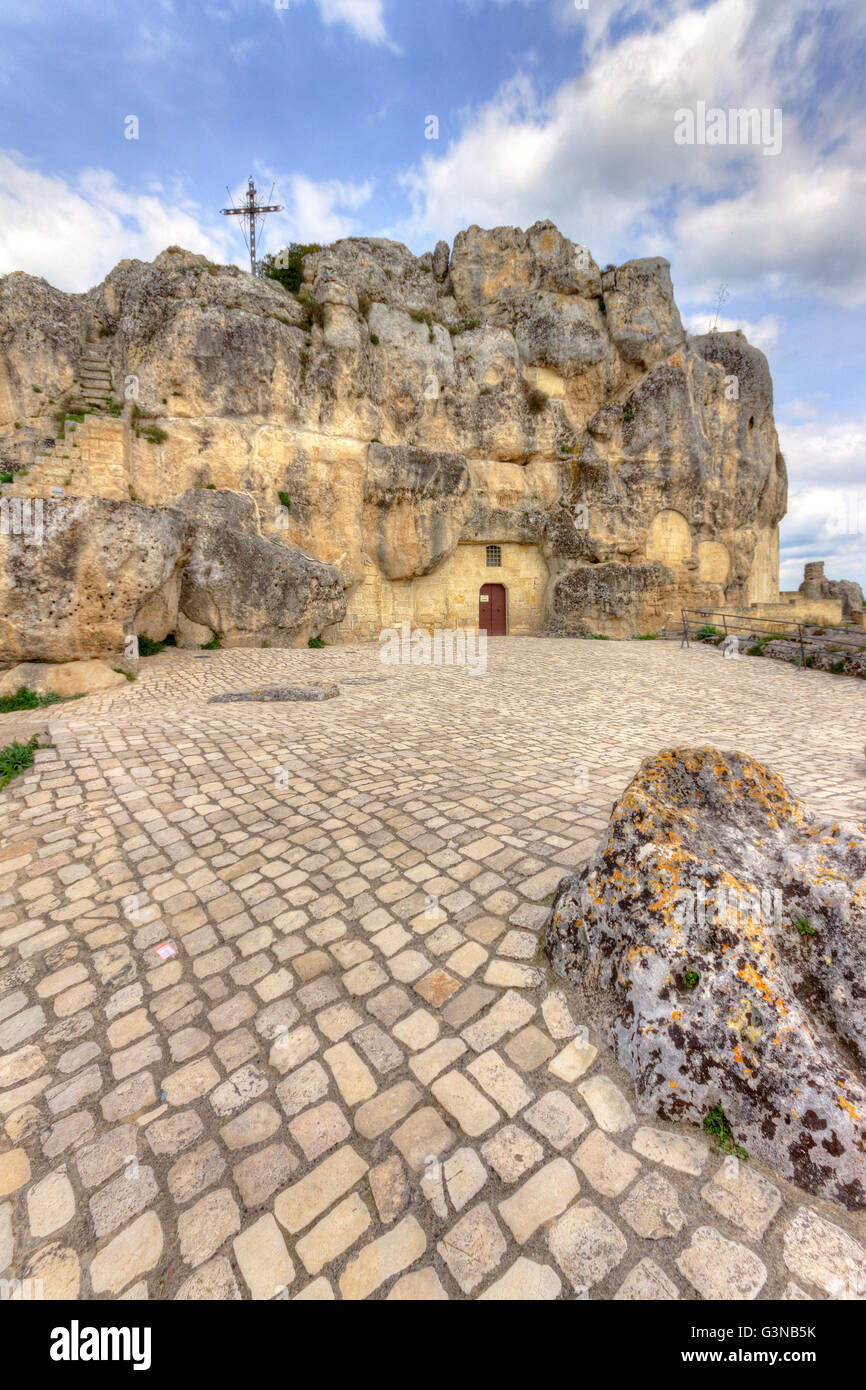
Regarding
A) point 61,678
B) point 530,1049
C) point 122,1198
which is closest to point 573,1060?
point 530,1049

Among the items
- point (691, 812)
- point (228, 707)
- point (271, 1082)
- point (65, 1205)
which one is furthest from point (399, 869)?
point (228, 707)

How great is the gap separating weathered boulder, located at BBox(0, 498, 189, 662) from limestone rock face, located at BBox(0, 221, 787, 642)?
5.56m

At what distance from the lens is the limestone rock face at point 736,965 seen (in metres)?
1.89

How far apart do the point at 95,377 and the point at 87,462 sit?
182 inches

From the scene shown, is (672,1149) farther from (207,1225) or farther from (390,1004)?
(207,1225)

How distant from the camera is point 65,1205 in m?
1.90

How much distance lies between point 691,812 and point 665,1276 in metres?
1.81

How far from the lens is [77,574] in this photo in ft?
30.0

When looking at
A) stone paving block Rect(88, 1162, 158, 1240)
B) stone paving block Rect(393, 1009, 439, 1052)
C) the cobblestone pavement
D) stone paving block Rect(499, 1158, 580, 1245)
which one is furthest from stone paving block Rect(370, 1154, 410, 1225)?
stone paving block Rect(88, 1162, 158, 1240)

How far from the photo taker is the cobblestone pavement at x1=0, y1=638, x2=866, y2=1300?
1.69m

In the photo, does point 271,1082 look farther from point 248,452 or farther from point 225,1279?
point 248,452

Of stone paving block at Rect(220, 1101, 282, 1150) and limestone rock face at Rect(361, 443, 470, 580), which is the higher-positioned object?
limestone rock face at Rect(361, 443, 470, 580)

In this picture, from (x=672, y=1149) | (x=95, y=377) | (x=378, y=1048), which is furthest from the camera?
(x=95, y=377)

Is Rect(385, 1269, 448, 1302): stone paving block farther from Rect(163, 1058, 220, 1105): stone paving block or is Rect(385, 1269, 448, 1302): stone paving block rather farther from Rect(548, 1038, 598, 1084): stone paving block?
Rect(163, 1058, 220, 1105): stone paving block
